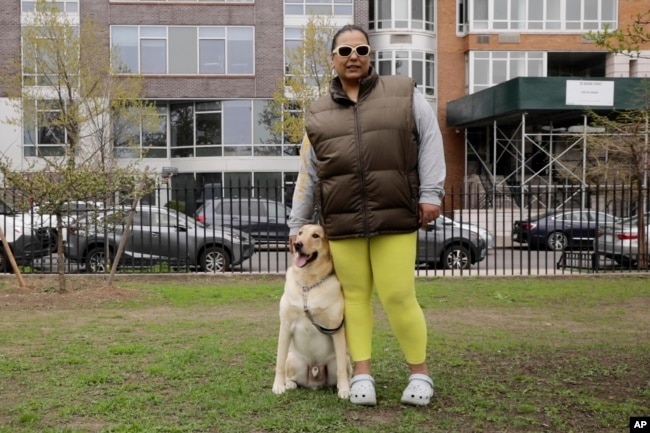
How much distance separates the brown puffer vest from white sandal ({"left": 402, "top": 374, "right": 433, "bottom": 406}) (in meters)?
0.93

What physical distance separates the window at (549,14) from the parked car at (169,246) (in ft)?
77.9

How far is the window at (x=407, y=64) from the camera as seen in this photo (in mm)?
35125

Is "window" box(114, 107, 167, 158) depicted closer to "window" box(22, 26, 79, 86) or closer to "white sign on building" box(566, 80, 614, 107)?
"window" box(22, 26, 79, 86)

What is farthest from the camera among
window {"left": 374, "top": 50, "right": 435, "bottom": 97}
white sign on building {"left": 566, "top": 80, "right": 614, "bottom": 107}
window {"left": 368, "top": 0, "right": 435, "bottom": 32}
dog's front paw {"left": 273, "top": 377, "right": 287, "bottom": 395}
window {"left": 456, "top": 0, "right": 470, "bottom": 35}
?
window {"left": 456, "top": 0, "right": 470, "bottom": 35}

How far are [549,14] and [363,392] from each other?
3338 centimetres

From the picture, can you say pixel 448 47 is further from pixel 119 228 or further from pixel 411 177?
pixel 411 177

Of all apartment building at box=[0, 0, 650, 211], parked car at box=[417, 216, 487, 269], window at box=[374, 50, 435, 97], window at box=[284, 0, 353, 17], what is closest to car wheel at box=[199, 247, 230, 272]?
parked car at box=[417, 216, 487, 269]

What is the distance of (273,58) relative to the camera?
33.6m

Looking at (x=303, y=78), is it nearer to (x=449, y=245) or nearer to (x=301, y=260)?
(x=449, y=245)

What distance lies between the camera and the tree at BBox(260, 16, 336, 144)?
98.7 ft

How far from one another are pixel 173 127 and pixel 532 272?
77.1 feet

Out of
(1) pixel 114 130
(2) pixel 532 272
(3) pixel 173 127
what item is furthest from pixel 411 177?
(3) pixel 173 127

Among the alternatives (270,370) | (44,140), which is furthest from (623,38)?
(44,140)

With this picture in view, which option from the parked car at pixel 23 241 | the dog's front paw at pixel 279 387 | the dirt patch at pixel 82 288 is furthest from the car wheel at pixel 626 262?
the dog's front paw at pixel 279 387
